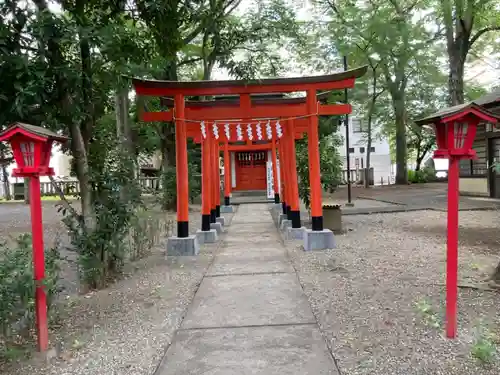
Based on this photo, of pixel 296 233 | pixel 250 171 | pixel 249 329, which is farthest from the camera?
pixel 250 171

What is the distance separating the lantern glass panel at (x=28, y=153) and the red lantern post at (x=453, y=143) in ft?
11.1

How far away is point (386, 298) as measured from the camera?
16.5ft

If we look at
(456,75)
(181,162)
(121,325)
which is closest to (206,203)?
(181,162)

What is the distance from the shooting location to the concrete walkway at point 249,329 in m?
3.40

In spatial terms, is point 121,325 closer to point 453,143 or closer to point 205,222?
point 453,143

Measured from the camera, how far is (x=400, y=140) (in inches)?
1104

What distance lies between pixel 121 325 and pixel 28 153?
1.92m

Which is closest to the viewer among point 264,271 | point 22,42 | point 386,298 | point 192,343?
point 192,343

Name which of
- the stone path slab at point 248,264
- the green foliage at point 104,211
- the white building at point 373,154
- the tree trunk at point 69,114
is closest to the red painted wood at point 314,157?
the stone path slab at point 248,264

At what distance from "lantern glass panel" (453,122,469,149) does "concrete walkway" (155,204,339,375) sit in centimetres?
202

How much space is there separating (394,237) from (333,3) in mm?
15349

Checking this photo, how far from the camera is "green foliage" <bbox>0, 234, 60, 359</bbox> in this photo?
135 inches

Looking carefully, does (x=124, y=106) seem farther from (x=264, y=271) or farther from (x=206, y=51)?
(x=264, y=271)

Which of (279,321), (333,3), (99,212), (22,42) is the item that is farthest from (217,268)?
(333,3)
